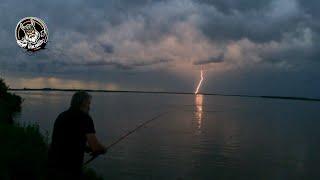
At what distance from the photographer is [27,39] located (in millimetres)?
18250

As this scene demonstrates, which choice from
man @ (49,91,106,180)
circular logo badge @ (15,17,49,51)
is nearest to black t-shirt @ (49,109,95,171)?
man @ (49,91,106,180)

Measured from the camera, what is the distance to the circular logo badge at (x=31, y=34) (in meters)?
17.7

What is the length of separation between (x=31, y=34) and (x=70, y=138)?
438 inches

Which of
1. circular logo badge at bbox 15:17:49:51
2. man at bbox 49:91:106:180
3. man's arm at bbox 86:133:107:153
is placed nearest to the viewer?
man's arm at bbox 86:133:107:153

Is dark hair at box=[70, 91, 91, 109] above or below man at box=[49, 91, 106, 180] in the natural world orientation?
above

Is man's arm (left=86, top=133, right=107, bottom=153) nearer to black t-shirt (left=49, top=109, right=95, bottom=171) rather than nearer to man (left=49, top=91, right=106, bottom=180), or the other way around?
man (left=49, top=91, right=106, bottom=180)

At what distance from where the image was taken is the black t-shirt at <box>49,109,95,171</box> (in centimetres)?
888

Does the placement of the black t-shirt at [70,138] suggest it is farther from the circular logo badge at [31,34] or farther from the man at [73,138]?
the circular logo badge at [31,34]

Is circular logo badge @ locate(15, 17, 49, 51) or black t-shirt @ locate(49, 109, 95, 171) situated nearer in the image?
black t-shirt @ locate(49, 109, 95, 171)

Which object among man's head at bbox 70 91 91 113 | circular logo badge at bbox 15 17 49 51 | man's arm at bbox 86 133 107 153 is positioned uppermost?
circular logo badge at bbox 15 17 49 51

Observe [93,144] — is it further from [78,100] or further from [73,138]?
[78,100]

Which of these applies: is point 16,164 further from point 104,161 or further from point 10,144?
point 104,161

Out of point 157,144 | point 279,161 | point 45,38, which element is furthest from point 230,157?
point 45,38

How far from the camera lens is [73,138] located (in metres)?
9.14
